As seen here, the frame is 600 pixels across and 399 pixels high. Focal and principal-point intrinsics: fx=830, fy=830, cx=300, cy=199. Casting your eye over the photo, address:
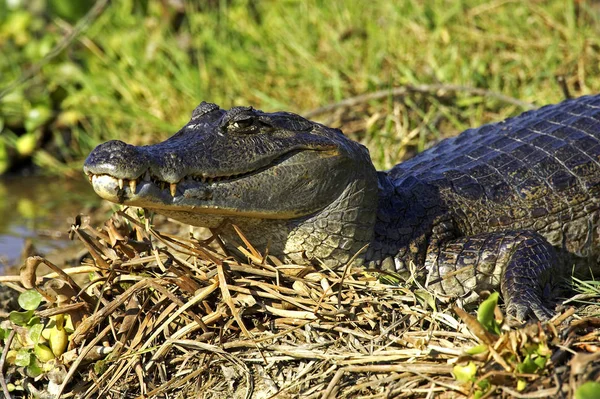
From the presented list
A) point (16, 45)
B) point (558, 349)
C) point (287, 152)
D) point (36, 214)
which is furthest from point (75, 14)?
point (558, 349)

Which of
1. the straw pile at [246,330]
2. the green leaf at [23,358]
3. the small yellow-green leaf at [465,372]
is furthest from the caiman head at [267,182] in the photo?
the small yellow-green leaf at [465,372]

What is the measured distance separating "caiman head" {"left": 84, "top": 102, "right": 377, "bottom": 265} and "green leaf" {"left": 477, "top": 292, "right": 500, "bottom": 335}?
877mm

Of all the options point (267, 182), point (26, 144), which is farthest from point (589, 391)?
point (26, 144)

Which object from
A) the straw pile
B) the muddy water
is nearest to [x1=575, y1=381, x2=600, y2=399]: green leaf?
the straw pile

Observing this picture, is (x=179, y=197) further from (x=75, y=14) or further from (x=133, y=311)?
(x=75, y=14)

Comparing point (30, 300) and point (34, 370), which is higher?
point (30, 300)

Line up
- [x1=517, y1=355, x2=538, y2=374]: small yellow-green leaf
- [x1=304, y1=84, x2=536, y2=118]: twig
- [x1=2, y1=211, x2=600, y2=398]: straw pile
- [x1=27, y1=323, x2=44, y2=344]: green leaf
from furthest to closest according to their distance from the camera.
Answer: [x1=304, y1=84, x2=536, y2=118]: twig, [x1=27, y1=323, x2=44, y2=344]: green leaf, [x1=2, y1=211, x2=600, y2=398]: straw pile, [x1=517, y1=355, x2=538, y2=374]: small yellow-green leaf

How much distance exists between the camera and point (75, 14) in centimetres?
815

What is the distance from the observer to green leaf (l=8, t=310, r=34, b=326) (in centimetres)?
321

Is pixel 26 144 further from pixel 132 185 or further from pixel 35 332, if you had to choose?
pixel 132 185

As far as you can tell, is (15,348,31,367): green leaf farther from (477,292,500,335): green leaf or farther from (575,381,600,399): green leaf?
(575,381,600,399): green leaf

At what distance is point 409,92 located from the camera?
5516 millimetres

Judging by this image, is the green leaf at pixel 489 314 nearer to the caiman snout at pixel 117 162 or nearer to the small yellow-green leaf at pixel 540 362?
the small yellow-green leaf at pixel 540 362

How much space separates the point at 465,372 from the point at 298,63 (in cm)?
422
